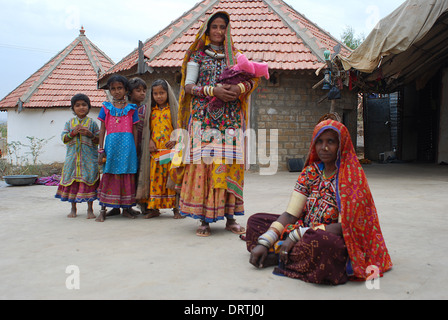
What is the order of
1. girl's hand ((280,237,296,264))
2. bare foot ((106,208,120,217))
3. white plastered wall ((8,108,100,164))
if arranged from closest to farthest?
girl's hand ((280,237,296,264))
bare foot ((106,208,120,217))
white plastered wall ((8,108,100,164))

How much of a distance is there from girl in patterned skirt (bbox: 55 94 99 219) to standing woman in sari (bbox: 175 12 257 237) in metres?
1.41

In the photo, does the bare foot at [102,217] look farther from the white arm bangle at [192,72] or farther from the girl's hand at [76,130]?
the white arm bangle at [192,72]

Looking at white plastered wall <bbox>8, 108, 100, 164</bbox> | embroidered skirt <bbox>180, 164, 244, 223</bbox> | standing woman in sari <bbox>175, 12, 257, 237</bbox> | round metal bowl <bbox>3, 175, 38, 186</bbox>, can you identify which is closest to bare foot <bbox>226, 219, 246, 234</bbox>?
standing woman in sari <bbox>175, 12, 257, 237</bbox>

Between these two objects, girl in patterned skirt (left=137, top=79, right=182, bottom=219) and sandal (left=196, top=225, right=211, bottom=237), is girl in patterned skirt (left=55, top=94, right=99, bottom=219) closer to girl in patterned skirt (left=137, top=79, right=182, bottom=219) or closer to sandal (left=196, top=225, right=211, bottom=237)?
girl in patterned skirt (left=137, top=79, right=182, bottom=219)

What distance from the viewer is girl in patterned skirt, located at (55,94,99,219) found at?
16.2 feet

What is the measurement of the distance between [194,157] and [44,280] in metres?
1.84

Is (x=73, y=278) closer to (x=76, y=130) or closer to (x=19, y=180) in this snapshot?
(x=76, y=130)

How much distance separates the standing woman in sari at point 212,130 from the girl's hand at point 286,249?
4.23 feet

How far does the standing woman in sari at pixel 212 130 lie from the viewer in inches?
156

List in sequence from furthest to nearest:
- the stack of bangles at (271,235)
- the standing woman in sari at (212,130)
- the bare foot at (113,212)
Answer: the bare foot at (113,212) → the standing woman in sari at (212,130) → the stack of bangles at (271,235)

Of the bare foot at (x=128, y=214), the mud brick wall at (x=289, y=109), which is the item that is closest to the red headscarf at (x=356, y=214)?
the bare foot at (x=128, y=214)

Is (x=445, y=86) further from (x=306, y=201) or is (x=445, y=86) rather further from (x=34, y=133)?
(x=34, y=133)

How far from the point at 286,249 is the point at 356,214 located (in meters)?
0.51

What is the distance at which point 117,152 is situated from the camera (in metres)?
4.87
